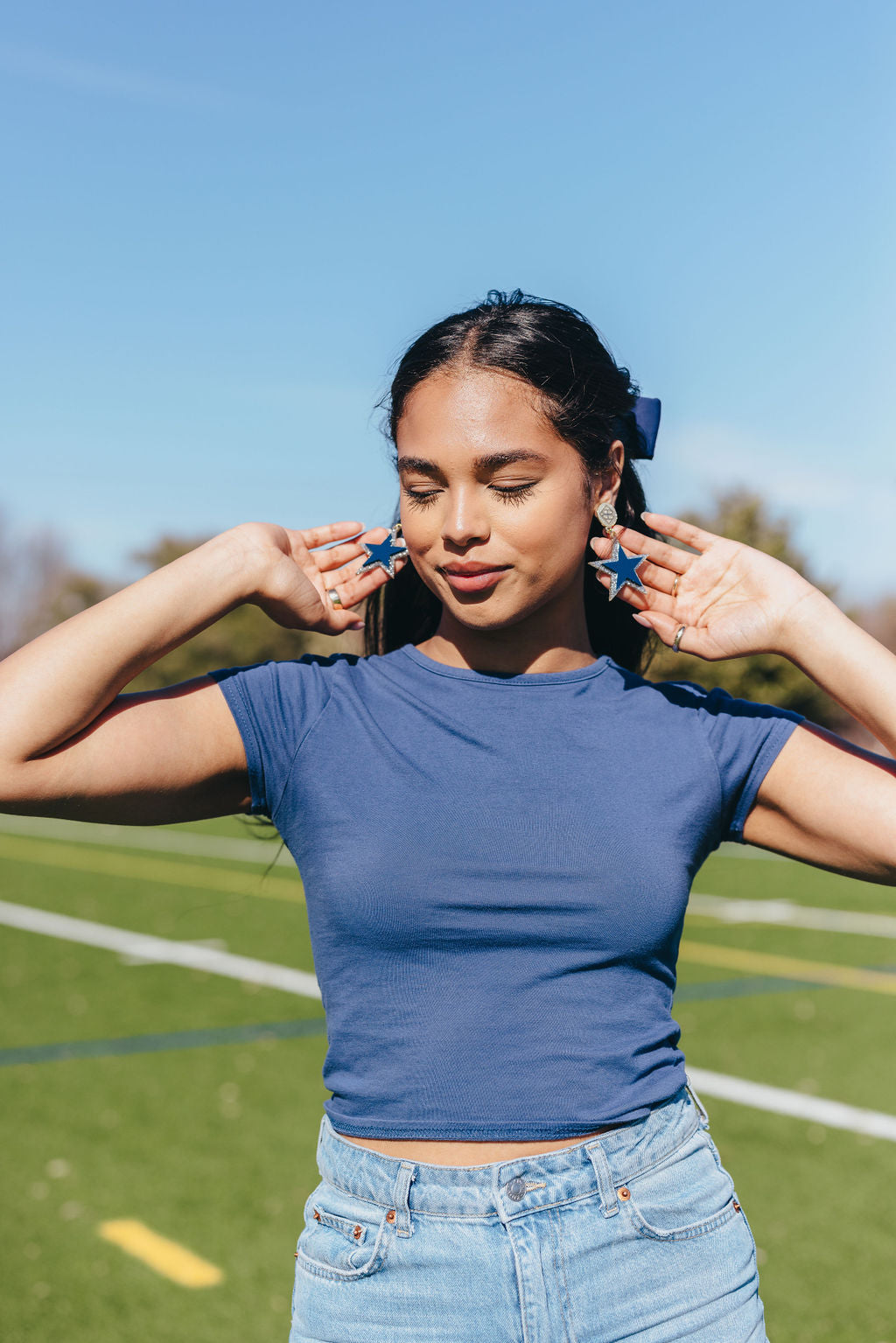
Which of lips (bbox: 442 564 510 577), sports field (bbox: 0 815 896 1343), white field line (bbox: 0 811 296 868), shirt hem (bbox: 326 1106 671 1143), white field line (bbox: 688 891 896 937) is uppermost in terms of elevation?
lips (bbox: 442 564 510 577)

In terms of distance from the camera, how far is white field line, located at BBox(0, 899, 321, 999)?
29.9 feet

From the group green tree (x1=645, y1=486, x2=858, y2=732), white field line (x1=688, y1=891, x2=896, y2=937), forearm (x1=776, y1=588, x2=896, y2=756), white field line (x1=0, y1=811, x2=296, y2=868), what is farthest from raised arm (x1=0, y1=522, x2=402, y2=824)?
green tree (x1=645, y1=486, x2=858, y2=732)

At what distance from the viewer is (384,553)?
2.32 m

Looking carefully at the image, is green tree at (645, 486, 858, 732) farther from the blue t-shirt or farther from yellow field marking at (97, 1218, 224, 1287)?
the blue t-shirt

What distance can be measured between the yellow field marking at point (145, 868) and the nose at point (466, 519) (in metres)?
11.2

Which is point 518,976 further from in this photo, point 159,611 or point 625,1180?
point 159,611

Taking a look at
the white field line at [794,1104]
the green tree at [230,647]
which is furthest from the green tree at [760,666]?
the white field line at [794,1104]

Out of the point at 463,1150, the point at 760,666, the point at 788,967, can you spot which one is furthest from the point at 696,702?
the point at 760,666

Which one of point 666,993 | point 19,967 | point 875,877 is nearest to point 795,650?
point 875,877

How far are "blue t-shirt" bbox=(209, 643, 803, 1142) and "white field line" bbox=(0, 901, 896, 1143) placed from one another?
118 inches

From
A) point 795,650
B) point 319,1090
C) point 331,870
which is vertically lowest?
point 319,1090

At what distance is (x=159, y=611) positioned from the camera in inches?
79.4

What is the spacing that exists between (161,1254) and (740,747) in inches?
146

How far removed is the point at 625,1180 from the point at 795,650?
88 cm
